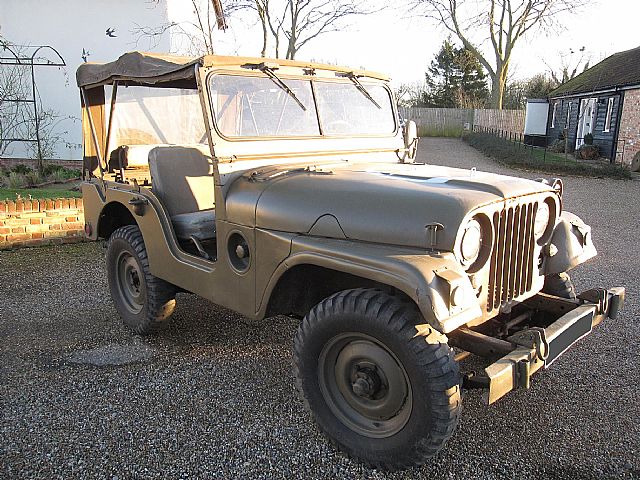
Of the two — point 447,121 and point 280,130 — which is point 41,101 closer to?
point 280,130

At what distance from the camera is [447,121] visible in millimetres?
32844

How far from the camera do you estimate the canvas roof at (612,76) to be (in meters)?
17.9

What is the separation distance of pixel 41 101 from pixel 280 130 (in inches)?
408

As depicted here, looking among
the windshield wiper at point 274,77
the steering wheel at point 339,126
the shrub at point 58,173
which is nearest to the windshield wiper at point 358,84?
the steering wheel at point 339,126

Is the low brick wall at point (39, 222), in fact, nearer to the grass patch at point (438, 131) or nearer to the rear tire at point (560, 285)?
the rear tire at point (560, 285)

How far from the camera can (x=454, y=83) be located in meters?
39.6

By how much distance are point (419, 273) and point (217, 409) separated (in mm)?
1569

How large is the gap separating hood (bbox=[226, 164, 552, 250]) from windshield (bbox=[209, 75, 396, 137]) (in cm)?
41

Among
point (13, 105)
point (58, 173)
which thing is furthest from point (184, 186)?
point (13, 105)

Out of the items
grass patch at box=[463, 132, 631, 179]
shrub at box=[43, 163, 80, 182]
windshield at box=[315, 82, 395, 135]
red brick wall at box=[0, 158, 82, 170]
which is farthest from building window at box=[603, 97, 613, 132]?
windshield at box=[315, 82, 395, 135]

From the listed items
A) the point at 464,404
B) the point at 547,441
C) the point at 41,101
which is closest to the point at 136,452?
the point at 464,404

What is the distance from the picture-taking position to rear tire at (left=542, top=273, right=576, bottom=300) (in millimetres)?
3496

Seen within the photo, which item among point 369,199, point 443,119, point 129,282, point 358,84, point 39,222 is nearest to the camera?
point 369,199

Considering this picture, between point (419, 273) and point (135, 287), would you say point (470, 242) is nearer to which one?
point (419, 273)
